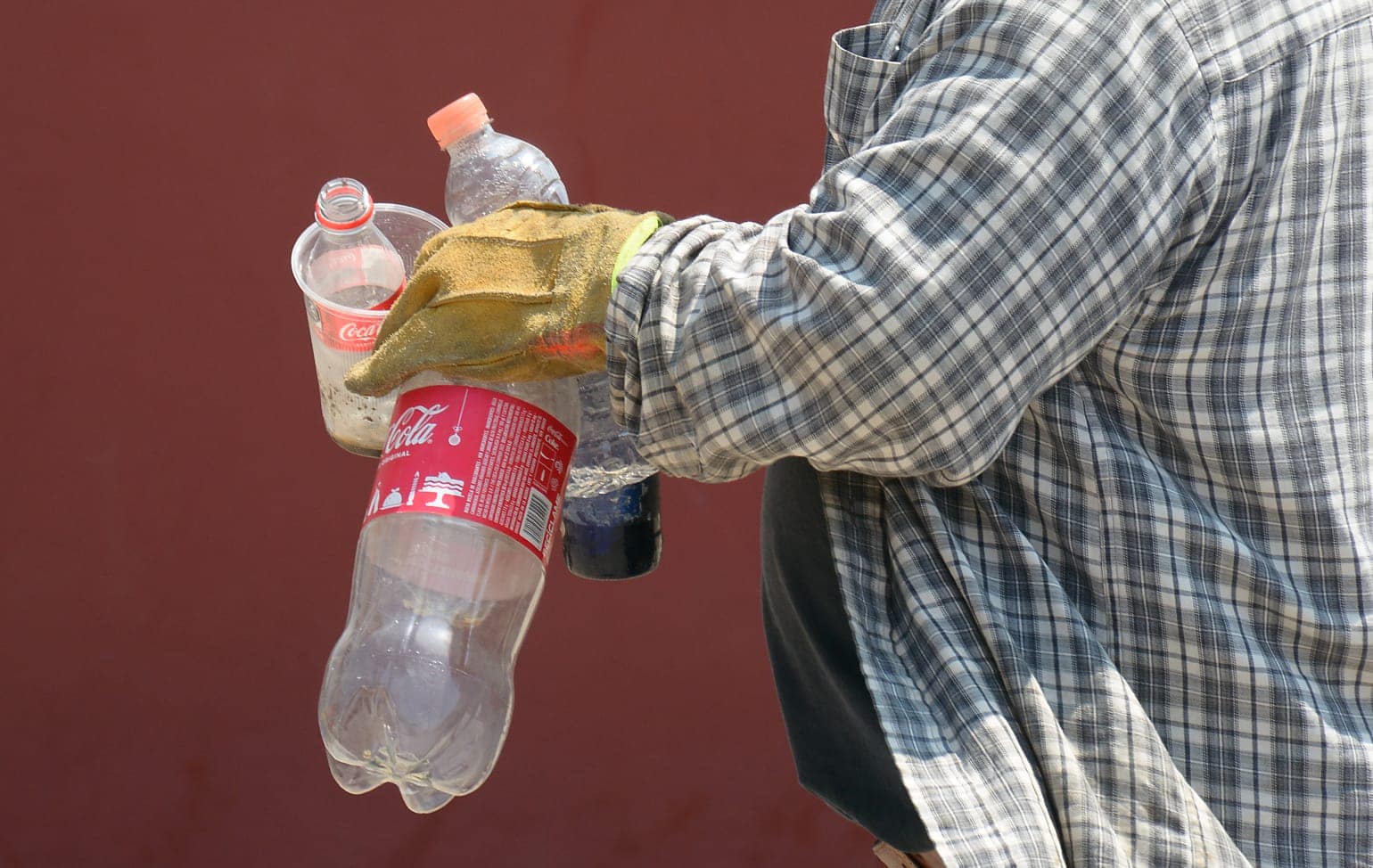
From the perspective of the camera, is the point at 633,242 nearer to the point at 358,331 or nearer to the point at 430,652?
the point at 358,331

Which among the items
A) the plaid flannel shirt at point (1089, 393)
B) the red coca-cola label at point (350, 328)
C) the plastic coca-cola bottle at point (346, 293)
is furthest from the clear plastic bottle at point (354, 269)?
the plaid flannel shirt at point (1089, 393)

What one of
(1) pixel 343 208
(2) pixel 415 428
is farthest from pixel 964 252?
(1) pixel 343 208

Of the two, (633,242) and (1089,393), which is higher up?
(633,242)

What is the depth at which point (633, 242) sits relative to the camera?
1428mm

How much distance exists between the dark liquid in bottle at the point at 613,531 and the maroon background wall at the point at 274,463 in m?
1.16

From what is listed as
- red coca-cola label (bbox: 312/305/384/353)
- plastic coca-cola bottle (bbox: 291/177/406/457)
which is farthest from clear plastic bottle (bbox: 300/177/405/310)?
red coca-cola label (bbox: 312/305/384/353)

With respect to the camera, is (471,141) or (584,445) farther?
(471,141)

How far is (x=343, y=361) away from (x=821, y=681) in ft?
Answer: 2.28

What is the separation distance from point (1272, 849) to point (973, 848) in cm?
29

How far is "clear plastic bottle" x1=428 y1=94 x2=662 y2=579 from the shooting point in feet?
5.72

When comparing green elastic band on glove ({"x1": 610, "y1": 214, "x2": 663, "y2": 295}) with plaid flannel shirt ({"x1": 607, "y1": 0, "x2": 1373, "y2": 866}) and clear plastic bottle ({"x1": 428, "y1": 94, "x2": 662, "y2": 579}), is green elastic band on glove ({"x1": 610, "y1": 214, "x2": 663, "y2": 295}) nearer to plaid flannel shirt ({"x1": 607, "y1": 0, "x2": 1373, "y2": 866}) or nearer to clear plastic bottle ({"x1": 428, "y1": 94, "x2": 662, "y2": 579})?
plaid flannel shirt ({"x1": 607, "y1": 0, "x2": 1373, "y2": 866})

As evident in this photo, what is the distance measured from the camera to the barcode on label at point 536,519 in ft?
4.87

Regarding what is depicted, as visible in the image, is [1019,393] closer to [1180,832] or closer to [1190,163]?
[1190,163]

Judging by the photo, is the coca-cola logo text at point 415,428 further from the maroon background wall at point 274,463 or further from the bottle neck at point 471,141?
the maroon background wall at point 274,463
